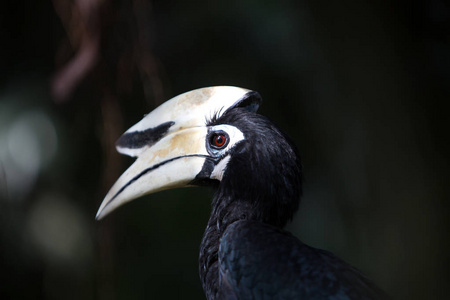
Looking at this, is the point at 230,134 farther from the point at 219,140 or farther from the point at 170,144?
the point at 170,144

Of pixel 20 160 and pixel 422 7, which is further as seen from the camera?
pixel 20 160

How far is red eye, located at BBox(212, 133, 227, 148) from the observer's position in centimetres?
149

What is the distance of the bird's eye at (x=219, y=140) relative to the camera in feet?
4.89

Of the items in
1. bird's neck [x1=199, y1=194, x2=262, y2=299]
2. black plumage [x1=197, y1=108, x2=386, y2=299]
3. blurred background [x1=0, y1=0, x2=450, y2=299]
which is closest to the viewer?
black plumage [x1=197, y1=108, x2=386, y2=299]

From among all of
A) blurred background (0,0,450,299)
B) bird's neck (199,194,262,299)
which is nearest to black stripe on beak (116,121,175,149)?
bird's neck (199,194,262,299)

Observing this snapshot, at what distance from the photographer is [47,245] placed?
8.70 feet

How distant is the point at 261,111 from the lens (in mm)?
2842

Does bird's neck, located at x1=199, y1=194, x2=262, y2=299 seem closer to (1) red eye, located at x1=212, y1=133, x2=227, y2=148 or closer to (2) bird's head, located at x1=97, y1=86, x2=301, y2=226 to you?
(2) bird's head, located at x1=97, y1=86, x2=301, y2=226

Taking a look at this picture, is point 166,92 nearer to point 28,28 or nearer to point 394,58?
point 28,28

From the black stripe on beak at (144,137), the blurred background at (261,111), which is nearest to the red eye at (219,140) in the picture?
the black stripe on beak at (144,137)

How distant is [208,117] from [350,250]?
148 centimetres

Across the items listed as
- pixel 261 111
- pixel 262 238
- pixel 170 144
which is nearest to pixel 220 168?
pixel 170 144

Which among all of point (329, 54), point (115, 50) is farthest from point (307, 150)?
point (115, 50)

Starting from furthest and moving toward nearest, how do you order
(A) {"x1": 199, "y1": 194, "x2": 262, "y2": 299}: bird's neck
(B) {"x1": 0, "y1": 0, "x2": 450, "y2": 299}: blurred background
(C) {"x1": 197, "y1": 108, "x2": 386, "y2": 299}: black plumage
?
(B) {"x1": 0, "y1": 0, "x2": 450, "y2": 299}: blurred background
(A) {"x1": 199, "y1": 194, "x2": 262, "y2": 299}: bird's neck
(C) {"x1": 197, "y1": 108, "x2": 386, "y2": 299}: black plumage
